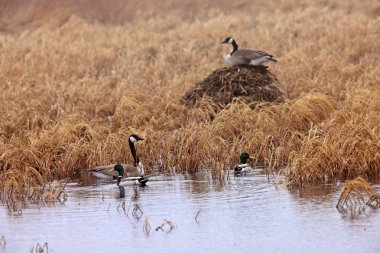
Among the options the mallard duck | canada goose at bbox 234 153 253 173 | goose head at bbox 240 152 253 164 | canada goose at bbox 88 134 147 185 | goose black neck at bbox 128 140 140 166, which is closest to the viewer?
the mallard duck

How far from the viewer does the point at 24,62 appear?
80.3ft

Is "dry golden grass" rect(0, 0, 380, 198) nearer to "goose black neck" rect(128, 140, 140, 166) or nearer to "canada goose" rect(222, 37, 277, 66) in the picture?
"goose black neck" rect(128, 140, 140, 166)

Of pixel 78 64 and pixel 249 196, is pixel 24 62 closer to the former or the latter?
pixel 78 64

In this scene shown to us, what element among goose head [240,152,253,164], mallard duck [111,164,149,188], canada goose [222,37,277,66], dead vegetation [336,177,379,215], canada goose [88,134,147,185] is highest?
canada goose [222,37,277,66]

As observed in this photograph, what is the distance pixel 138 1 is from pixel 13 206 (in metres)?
25.9

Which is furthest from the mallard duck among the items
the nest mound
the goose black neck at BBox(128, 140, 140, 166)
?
the nest mound

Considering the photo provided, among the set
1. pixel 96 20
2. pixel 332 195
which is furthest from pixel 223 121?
pixel 96 20

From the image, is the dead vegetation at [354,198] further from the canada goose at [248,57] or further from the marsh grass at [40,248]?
the canada goose at [248,57]

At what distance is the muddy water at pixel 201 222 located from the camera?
9.36 metres

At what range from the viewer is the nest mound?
1669cm

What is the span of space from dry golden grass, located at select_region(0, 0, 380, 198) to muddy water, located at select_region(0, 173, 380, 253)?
2.72 ft

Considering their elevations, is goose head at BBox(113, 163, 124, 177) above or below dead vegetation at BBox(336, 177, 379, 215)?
above

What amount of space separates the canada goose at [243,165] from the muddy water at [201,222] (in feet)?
1.52

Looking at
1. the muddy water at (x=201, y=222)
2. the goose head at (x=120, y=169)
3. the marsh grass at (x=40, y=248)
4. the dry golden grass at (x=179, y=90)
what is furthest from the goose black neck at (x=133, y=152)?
the marsh grass at (x=40, y=248)
